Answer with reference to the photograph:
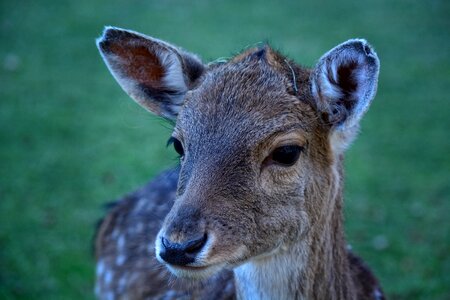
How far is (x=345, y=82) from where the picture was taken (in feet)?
8.89

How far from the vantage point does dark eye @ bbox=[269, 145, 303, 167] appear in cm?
256

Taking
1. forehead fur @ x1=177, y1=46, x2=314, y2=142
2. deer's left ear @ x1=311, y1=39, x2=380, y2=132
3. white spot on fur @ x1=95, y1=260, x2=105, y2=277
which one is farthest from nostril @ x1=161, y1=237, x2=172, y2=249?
white spot on fur @ x1=95, y1=260, x2=105, y2=277

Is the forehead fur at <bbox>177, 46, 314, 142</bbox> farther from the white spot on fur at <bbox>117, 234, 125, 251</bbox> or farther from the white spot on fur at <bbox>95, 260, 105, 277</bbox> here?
the white spot on fur at <bbox>95, 260, 105, 277</bbox>

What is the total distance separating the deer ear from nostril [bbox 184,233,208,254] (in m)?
1.09

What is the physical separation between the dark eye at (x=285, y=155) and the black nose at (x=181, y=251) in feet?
1.81

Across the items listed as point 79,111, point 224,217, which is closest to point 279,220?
point 224,217

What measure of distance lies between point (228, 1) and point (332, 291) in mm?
13650

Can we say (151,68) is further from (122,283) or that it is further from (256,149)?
(122,283)

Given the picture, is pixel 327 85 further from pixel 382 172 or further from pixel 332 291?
pixel 382 172

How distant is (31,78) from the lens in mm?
10039

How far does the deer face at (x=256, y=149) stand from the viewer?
2.32 m

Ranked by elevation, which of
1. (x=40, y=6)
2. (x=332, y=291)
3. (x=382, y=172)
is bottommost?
(x=332, y=291)

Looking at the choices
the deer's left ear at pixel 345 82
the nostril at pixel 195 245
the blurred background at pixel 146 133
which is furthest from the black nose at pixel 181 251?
the blurred background at pixel 146 133

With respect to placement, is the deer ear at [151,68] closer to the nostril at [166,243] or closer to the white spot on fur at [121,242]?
the nostril at [166,243]
